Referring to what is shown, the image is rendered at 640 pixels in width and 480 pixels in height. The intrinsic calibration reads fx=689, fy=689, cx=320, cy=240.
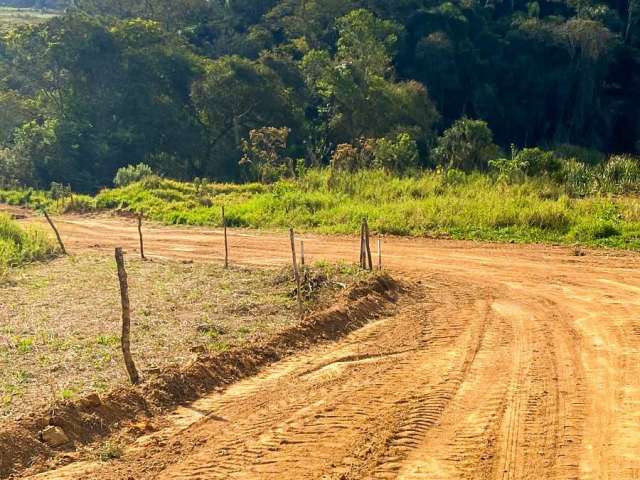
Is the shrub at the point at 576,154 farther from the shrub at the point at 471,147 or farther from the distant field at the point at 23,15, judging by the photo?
the distant field at the point at 23,15

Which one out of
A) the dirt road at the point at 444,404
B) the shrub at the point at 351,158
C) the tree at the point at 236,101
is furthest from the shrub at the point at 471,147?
the dirt road at the point at 444,404

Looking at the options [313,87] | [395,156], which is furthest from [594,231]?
[313,87]

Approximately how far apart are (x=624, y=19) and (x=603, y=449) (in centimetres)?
4706

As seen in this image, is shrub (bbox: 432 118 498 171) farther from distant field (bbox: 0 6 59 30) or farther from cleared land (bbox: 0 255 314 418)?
distant field (bbox: 0 6 59 30)

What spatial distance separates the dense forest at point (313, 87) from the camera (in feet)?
115

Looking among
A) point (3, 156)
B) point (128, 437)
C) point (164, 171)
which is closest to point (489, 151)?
point (164, 171)

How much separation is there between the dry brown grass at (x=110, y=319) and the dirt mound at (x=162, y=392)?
1.51ft

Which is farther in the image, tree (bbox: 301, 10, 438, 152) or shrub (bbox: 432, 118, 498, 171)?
tree (bbox: 301, 10, 438, 152)

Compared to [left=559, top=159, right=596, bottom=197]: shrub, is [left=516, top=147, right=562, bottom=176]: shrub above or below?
above

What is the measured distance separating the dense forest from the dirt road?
17.0 metres

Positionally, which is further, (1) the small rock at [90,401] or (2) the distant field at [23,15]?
(2) the distant field at [23,15]

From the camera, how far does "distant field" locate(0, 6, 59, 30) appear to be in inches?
2844

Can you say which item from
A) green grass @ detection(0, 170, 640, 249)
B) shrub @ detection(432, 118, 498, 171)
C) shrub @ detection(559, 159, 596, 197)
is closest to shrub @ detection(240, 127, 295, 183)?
green grass @ detection(0, 170, 640, 249)

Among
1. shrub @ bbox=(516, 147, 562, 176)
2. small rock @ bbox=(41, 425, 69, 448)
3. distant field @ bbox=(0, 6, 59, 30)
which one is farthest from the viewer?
distant field @ bbox=(0, 6, 59, 30)
